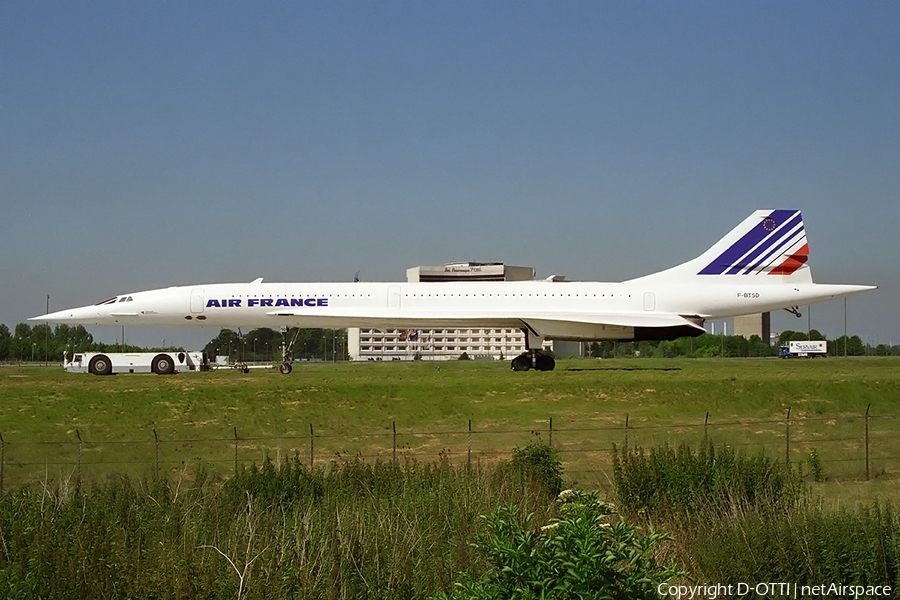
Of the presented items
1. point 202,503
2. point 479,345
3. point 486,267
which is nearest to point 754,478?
point 202,503

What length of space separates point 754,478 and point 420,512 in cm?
437

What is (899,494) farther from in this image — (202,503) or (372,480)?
(202,503)

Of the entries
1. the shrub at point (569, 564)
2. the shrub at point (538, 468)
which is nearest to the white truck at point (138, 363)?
the shrub at point (538, 468)

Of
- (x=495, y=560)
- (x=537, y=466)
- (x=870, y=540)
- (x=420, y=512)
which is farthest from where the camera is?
(x=537, y=466)

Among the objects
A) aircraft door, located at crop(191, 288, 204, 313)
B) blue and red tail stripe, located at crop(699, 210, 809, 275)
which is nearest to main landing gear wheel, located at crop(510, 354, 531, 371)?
blue and red tail stripe, located at crop(699, 210, 809, 275)

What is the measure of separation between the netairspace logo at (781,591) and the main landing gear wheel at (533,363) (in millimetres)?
23680

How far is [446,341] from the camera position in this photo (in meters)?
77.3

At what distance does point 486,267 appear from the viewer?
83562mm

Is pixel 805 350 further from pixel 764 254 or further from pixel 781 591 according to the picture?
pixel 781 591

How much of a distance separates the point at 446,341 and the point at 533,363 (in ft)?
151

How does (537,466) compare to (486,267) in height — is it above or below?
below

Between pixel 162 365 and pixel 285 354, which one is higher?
pixel 285 354

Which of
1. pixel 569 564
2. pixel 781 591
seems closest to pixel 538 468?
pixel 781 591

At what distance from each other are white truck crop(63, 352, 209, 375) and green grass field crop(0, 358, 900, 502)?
418 cm
